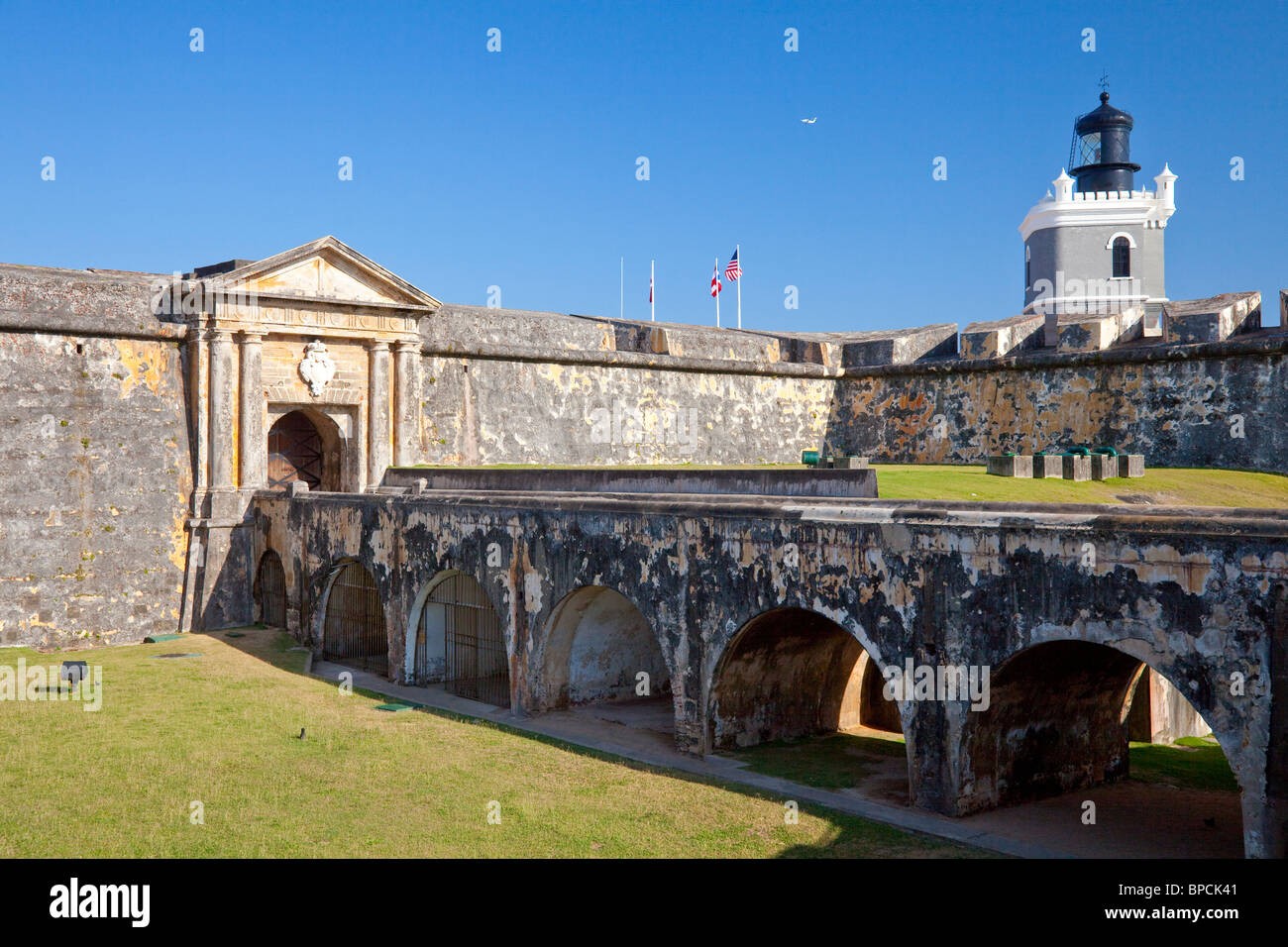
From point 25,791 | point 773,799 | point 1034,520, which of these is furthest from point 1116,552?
point 25,791

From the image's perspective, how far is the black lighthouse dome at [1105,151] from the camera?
38.9 metres

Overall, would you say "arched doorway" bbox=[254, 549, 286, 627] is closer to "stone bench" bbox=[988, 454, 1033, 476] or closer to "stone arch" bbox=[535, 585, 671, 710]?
"stone arch" bbox=[535, 585, 671, 710]

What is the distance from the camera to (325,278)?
21938 mm

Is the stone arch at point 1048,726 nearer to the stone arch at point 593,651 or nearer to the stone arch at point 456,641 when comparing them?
the stone arch at point 593,651

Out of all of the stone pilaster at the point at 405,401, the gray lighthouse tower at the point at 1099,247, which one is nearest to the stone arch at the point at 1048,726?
the stone pilaster at the point at 405,401

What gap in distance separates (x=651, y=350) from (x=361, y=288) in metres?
6.62

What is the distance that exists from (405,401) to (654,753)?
11565 millimetres

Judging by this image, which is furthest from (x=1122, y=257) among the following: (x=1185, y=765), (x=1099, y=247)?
(x=1185, y=765)

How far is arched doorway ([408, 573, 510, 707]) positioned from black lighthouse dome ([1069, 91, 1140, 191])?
3019 cm

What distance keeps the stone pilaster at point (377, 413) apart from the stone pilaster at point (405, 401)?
0.19m

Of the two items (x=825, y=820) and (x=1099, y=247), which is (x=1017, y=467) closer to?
(x=825, y=820)

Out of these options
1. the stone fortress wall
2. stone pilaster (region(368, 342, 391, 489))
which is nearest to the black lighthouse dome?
the stone fortress wall

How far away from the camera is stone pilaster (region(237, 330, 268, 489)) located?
2133cm
